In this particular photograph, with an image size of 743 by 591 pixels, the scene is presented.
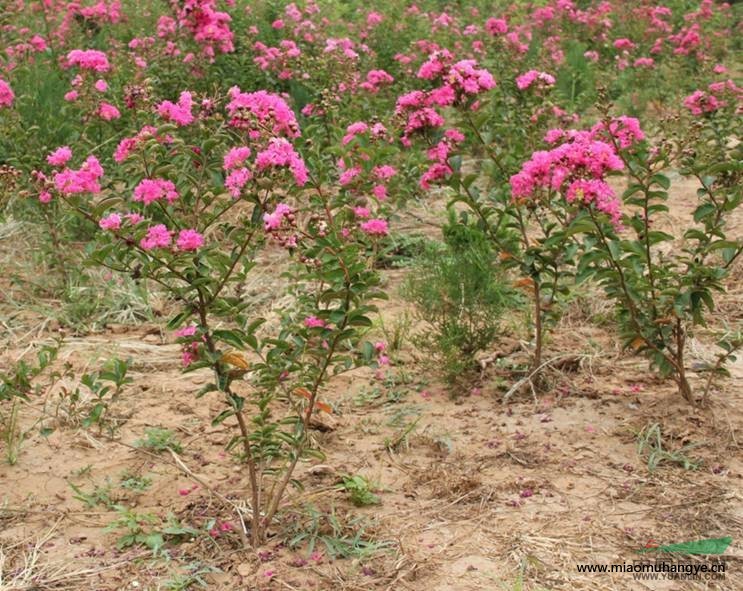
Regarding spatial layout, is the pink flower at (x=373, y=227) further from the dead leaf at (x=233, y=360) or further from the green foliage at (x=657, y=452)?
the green foliage at (x=657, y=452)

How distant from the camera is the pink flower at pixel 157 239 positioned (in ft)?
7.81

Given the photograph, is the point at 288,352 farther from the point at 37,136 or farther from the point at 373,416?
the point at 37,136

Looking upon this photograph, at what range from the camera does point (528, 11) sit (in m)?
10.3

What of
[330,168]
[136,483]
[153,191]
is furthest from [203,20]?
[136,483]

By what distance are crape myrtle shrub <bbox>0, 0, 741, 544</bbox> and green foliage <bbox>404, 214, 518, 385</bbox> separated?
6 cm

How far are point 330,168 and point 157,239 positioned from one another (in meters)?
2.51

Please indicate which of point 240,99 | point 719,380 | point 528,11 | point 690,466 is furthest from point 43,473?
point 528,11

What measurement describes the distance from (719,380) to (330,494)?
1628 millimetres

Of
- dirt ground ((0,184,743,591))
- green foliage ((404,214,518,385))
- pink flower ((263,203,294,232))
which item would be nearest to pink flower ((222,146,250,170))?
pink flower ((263,203,294,232))

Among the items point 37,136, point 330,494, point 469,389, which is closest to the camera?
point 330,494

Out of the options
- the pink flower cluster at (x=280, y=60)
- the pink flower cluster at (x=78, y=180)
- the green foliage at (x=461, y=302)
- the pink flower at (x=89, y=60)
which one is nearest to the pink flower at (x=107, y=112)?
the pink flower at (x=89, y=60)

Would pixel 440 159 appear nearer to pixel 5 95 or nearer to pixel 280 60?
pixel 5 95

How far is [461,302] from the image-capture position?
3783 mm

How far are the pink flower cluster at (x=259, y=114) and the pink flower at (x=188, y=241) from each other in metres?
0.33
